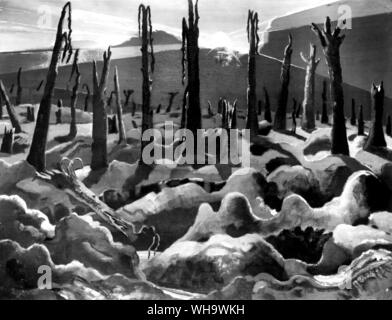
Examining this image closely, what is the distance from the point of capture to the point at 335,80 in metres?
2.63

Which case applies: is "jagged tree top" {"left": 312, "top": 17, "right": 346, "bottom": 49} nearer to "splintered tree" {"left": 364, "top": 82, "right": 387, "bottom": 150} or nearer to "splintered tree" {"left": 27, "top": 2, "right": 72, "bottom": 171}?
"splintered tree" {"left": 364, "top": 82, "right": 387, "bottom": 150}

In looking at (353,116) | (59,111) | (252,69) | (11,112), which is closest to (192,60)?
(252,69)

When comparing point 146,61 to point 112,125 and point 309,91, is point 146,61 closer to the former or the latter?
point 112,125

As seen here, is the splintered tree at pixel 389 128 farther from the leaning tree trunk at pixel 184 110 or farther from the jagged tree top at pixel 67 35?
the jagged tree top at pixel 67 35

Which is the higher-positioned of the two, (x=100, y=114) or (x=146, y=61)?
(x=146, y=61)

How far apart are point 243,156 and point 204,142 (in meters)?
0.24

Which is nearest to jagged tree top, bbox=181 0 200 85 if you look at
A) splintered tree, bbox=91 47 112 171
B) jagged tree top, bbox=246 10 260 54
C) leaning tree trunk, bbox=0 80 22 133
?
jagged tree top, bbox=246 10 260 54

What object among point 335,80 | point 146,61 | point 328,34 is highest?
point 328,34

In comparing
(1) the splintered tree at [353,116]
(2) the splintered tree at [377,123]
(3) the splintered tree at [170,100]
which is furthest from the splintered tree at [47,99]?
(2) the splintered tree at [377,123]

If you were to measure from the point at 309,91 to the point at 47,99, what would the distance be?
1.54 metres

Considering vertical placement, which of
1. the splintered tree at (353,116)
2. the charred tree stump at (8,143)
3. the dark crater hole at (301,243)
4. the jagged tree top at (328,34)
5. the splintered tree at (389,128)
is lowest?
the dark crater hole at (301,243)

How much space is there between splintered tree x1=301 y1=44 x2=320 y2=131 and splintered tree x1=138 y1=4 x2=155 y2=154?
0.90 m

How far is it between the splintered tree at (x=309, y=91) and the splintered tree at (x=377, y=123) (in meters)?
0.34

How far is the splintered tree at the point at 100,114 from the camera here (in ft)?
8.68
